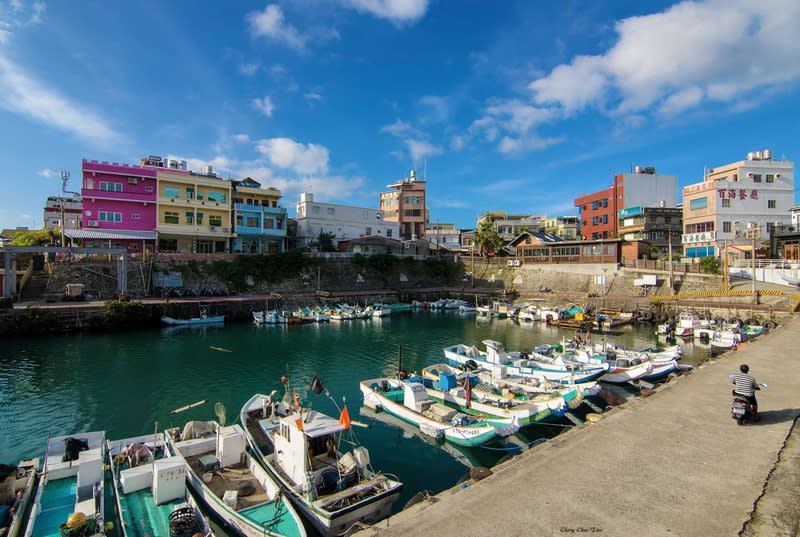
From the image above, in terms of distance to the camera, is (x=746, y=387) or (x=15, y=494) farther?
(x=746, y=387)

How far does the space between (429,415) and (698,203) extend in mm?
55056

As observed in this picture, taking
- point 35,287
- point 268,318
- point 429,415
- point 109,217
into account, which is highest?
point 109,217

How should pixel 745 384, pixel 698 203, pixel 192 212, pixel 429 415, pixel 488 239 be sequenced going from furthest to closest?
1. pixel 488 239
2. pixel 192 212
3. pixel 698 203
4. pixel 429 415
5. pixel 745 384

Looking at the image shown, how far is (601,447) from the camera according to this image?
1026 centimetres

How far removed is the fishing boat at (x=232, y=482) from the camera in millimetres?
9625

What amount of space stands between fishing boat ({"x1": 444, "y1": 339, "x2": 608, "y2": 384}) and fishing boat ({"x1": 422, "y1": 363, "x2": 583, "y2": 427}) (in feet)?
5.93

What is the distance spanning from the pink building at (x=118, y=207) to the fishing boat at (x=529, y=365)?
4108 cm

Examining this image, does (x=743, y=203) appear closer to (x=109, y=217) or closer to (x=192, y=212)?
(x=192, y=212)

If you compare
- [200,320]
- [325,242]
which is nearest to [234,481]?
[200,320]

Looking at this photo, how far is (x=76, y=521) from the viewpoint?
888cm

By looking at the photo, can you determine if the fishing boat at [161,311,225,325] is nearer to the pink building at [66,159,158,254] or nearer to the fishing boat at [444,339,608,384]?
the pink building at [66,159,158,254]

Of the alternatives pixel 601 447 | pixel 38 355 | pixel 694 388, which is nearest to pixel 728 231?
pixel 694 388

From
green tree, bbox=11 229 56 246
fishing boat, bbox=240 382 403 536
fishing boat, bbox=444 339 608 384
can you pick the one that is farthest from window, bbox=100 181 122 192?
fishing boat, bbox=240 382 403 536

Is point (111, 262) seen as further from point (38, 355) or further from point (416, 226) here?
point (416, 226)
